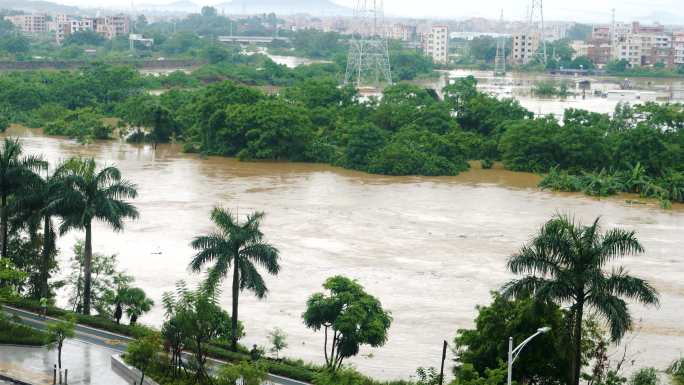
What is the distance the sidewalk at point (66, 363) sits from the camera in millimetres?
12547

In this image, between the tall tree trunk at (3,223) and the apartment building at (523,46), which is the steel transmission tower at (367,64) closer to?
the apartment building at (523,46)

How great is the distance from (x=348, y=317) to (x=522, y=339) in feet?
6.92

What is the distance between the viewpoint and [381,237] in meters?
23.5

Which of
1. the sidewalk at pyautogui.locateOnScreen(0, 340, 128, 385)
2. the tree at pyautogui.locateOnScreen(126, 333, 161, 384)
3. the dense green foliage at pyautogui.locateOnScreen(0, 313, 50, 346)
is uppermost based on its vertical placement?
the tree at pyautogui.locateOnScreen(126, 333, 161, 384)

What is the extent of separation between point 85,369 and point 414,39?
116 meters

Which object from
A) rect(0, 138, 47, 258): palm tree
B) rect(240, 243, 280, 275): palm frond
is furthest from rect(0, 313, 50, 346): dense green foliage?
rect(240, 243, 280, 275): palm frond

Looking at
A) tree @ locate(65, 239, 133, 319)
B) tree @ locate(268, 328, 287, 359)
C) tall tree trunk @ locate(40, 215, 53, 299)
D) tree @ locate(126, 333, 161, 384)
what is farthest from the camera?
tree @ locate(65, 239, 133, 319)

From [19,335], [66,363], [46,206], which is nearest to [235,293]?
[66,363]

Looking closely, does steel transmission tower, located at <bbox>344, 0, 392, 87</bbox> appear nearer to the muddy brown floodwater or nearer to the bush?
the muddy brown floodwater

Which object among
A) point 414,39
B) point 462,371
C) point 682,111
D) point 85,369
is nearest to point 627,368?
point 462,371

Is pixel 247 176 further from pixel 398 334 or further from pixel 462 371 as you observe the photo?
pixel 462 371

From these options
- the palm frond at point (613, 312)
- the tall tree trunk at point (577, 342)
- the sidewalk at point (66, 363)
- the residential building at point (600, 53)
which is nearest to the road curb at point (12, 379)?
the sidewalk at point (66, 363)

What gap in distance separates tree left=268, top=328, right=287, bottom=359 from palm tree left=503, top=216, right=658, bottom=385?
352cm

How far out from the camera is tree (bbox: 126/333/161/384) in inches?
478
